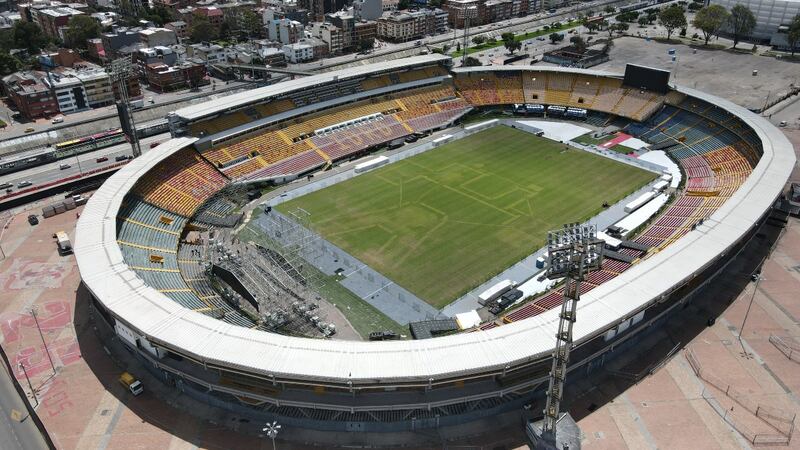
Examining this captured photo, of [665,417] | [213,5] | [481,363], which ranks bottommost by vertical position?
[665,417]

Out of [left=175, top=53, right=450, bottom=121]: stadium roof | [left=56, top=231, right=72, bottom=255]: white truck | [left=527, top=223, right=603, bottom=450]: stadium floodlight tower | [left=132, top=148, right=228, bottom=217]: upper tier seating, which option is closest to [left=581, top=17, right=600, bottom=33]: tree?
[left=175, top=53, right=450, bottom=121]: stadium roof

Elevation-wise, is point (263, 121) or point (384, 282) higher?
point (263, 121)

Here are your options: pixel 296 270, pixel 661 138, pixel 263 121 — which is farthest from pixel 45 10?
pixel 661 138

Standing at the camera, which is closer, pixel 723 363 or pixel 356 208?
pixel 723 363

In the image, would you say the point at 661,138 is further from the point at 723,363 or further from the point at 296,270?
the point at 296,270

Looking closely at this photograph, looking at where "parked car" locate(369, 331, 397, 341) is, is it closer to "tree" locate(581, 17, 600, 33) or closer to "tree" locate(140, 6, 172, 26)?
"tree" locate(140, 6, 172, 26)

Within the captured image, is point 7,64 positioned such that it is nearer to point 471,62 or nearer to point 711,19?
point 471,62
